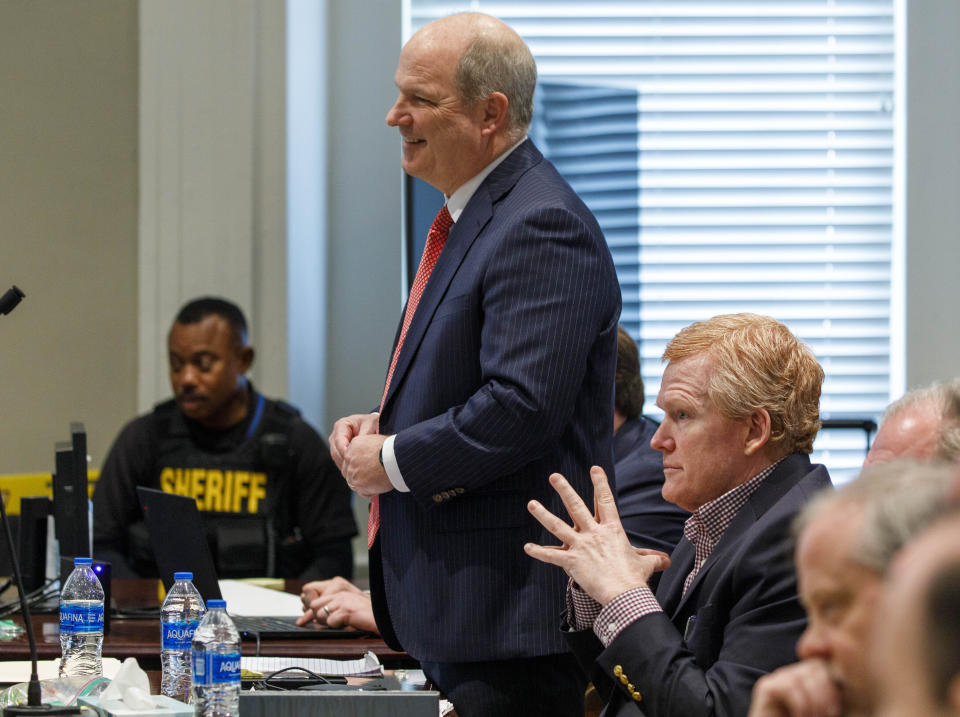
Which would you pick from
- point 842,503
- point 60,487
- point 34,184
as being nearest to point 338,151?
point 34,184

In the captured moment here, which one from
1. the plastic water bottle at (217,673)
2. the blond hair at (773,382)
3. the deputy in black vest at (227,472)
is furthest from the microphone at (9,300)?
the deputy in black vest at (227,472)

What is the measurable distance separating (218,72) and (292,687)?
290 cm

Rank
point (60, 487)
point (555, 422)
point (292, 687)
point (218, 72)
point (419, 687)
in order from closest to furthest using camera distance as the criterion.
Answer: point (292, 687), point (419, 687), point (555, 422), point (60, 487), point (218, 72)

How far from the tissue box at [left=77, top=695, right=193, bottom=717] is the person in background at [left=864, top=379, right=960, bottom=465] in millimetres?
1072

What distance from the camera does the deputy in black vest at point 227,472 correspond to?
350cm

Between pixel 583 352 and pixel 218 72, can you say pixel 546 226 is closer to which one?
pixel 583 352

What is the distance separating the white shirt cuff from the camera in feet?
6.30

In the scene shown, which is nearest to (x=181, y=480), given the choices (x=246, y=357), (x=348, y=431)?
(x=246, y=357)

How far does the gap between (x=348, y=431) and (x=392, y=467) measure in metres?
Result: 0.23

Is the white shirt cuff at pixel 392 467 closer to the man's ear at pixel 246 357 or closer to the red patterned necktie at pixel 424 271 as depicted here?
the red patterned necktie at pixel 424 271

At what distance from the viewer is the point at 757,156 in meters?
4.50

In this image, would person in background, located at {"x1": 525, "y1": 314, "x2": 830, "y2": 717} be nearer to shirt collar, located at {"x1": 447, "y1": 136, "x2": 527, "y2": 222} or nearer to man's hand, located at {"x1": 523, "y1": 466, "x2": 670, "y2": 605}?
man's hand, located at {"x1": 523, "y1": 466, "x2": 670, "y2": 605}

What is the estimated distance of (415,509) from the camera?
1.99 m

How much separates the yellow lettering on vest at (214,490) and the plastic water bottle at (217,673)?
7.03 ft
